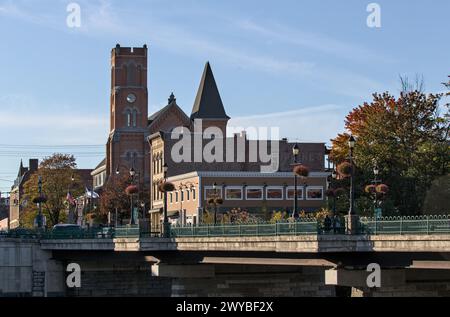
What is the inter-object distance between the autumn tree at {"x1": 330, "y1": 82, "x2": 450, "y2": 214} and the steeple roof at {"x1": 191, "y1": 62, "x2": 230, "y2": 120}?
217 feet

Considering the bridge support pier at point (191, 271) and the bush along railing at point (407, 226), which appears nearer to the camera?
the bush along railing at point (407, 226)

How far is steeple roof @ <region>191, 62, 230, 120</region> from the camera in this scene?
178500 millimetres

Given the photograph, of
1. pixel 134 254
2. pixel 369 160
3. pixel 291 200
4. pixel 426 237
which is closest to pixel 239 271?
pixel 134 254

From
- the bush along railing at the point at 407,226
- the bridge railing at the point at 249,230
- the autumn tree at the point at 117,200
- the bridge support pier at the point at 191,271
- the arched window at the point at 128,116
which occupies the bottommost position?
the bridge support pier at the point at 191,271

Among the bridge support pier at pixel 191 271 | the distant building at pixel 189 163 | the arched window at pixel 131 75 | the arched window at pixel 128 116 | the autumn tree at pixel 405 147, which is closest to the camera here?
the bridge support pier at pixel 191 271

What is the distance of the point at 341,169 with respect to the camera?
69.1 m

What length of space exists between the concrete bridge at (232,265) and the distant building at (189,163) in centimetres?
2319

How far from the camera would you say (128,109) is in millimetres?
186750

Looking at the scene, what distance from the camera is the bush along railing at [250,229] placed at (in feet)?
190

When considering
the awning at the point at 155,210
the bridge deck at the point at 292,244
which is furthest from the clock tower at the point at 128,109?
the bridge deck at the point at 292,244

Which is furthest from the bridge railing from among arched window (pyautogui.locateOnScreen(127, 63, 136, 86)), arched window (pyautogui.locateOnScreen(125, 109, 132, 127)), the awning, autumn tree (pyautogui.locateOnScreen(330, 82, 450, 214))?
arched window (pyautogui.locateOnScreen(127, 63, 136, 86))

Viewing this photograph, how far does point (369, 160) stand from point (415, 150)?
398cm

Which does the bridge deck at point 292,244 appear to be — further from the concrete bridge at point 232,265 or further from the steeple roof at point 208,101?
the steeple roof at point 208,101

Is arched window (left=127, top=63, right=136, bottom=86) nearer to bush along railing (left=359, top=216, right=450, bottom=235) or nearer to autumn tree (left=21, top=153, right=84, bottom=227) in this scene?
autumn tree (left=21, top=153, right=84, bottom=227)
